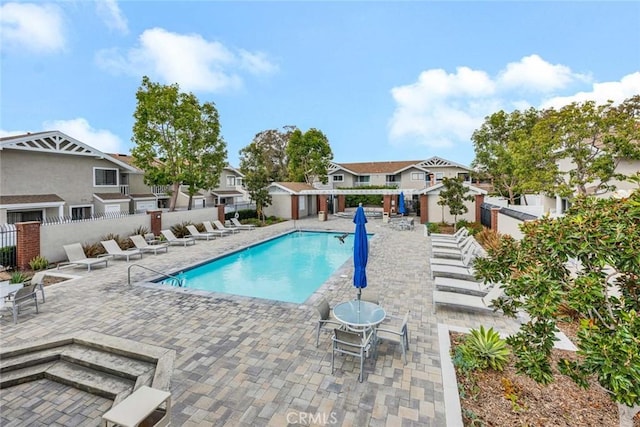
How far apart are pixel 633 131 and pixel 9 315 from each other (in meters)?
20.2

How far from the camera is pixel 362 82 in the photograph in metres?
27.5

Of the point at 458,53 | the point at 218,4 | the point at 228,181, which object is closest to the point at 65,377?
the point at 218,4

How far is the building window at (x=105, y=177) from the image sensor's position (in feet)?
79.6

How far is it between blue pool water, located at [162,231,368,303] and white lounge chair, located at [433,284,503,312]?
14.5ft

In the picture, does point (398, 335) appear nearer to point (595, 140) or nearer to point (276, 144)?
point (595, 140)

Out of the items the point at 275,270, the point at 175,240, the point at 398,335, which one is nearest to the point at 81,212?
the point at 175,240

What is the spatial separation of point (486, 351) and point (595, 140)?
467 inches

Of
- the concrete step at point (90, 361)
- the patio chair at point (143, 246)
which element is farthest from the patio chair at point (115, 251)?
the concrete step at point (90, 361)

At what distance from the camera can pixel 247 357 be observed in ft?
18.8

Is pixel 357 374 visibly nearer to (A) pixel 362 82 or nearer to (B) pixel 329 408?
(B) pixel 329 408

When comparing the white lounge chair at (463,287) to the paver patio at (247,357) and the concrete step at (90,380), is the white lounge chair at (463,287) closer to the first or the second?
the paver patio at (247,357)

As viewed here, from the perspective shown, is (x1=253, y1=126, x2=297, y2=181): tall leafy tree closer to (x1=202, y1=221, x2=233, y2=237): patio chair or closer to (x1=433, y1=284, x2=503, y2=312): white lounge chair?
(x1=202, y1=221, x2=233, y2=237): patio chair

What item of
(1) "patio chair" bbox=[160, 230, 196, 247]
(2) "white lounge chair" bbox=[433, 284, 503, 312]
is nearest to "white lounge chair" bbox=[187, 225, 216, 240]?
(1) "patio chair" bbox=[160, 230, 196, 247]

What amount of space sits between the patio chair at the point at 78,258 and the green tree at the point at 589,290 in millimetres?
14054
